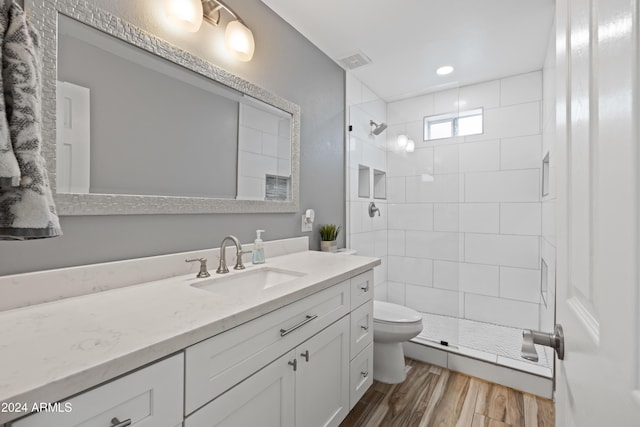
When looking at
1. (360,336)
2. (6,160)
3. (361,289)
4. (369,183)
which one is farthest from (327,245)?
(6,160)

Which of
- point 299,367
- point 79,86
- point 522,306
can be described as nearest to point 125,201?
point 79,86

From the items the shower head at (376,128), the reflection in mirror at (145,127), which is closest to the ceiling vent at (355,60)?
the shower head at (376,128)

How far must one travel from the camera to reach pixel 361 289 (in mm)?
1594

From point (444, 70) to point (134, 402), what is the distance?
2964 millimetres

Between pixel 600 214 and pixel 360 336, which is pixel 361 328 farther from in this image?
pixel 600 214

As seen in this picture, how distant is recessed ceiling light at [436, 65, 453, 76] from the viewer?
2.54 m

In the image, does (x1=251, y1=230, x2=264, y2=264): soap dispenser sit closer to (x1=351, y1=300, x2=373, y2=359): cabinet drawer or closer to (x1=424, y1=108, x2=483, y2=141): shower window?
(x1=351, y1=300, x2=373, y2=359): cabinet drawer

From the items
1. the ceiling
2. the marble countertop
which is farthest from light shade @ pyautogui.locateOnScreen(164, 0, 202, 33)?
the marble countertop

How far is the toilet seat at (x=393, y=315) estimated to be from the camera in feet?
6.32

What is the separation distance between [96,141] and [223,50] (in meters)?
0.79

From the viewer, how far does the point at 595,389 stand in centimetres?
41

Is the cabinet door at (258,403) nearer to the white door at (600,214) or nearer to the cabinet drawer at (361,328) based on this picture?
the cabinet drawer at (361,328)

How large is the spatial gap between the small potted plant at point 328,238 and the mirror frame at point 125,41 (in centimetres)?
71

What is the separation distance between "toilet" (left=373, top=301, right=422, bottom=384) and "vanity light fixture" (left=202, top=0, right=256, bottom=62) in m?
1.79
